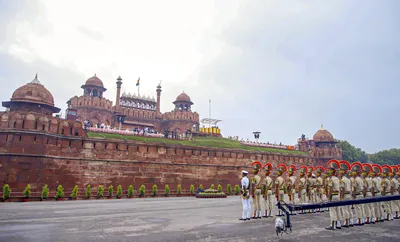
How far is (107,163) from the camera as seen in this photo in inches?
870

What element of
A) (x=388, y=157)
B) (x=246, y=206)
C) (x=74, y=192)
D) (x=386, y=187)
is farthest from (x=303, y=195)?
(x=388, y=157)

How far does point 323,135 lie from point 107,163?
1201 inches

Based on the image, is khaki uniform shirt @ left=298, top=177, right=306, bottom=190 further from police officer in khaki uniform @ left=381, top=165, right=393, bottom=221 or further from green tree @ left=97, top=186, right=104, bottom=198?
green tree @ left=97, top=186, right=104, bottom=198

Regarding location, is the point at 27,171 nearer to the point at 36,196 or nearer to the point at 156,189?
the point at 36,196

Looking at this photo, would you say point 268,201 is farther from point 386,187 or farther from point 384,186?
point 386,187

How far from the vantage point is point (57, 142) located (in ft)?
66.0

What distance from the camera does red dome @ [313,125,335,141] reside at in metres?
38.7

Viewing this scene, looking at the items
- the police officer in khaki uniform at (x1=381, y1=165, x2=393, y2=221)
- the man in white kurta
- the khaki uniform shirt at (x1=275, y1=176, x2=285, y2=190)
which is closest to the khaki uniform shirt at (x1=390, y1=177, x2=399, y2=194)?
the police officer in khaki uniform at (x1=381, y1=165, x2=393, y2=221)

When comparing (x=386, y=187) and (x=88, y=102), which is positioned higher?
(x=88, y=102)

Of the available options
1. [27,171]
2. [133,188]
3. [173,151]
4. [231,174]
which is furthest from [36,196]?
[231,174]

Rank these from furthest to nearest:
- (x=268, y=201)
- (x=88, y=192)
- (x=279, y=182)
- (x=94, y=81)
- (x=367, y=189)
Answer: (x=94, y=81) → (x=88, y=192) → (x=279, y=182) → (x=268, y=201) → (x=367, y=189)

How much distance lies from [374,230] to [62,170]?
64.0 feet

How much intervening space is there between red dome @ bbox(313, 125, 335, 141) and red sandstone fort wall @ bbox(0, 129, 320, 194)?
13.6 m

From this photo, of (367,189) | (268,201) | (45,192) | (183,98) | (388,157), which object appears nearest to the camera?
(367,189)
